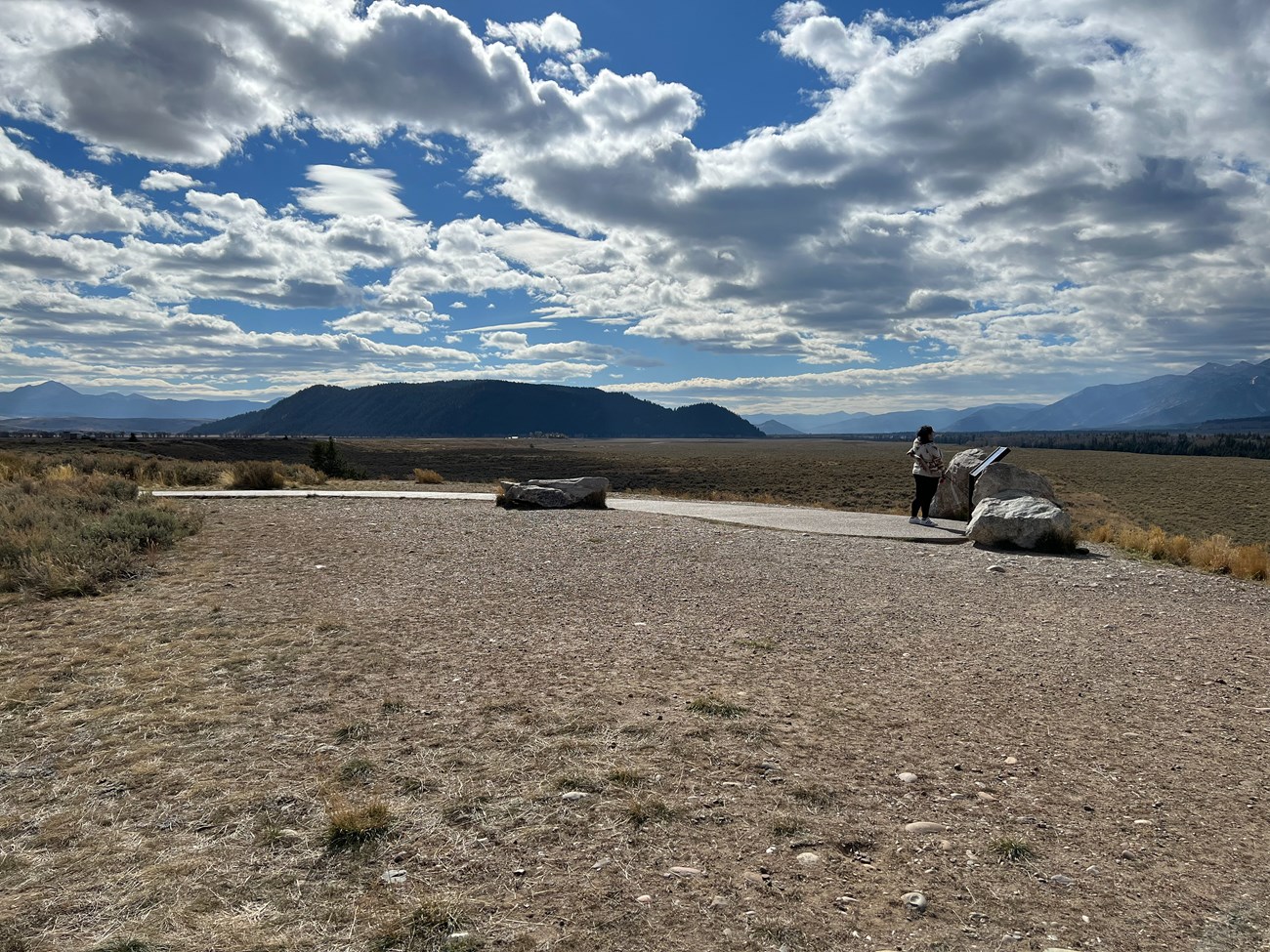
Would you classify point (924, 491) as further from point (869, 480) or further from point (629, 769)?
point (869, 480)

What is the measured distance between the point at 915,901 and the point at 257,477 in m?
21.9

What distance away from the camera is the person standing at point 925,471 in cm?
1457

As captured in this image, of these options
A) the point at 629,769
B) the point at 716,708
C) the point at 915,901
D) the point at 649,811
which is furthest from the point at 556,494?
the point at 915,901

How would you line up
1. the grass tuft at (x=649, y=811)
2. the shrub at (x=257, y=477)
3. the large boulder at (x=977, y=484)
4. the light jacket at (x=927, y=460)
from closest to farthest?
1. the grass tuft at (x=649, y=811)
2. the large boulder at (x=977, y=484)
3. the light jacket at (x=927, y=460)
4. the shrub at (x=257, y=477)

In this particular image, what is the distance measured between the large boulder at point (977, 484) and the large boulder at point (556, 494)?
276 inches

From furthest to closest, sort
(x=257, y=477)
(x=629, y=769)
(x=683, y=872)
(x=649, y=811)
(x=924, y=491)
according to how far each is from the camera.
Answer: (x=257, y=477) < (x=924, y=491) < (x=629, y=769) < (x=649, y=811) < (x=683, y=872)

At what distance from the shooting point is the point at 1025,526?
1225 cm

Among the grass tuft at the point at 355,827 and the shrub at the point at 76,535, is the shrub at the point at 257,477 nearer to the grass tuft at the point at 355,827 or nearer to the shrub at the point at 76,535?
the shrub at the point at 76,535

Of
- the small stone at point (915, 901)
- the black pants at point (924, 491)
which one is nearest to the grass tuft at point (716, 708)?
the small stone at point (915, 901)

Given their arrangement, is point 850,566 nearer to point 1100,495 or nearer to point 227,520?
point 227,520

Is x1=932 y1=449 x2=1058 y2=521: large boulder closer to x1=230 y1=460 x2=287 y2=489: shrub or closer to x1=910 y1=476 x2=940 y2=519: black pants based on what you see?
x1=910 y1=476 x2=940 y2=519: black pants

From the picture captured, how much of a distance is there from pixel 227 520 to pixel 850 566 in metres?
10.3

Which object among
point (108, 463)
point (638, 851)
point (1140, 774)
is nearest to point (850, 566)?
point (1140, 774)

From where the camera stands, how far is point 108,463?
78.4 feet
